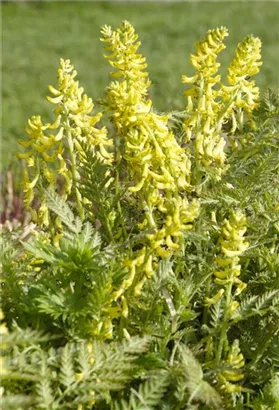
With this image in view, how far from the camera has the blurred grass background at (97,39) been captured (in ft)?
23.2

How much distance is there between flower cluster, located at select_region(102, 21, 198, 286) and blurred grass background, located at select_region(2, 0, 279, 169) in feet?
11.7

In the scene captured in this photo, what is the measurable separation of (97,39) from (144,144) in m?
7.30

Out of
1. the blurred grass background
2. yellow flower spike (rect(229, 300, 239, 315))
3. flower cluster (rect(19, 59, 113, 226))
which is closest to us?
yellow flower spike (rect(229, 300, 239, 315))

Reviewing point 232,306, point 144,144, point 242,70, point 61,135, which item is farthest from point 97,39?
point 232,306

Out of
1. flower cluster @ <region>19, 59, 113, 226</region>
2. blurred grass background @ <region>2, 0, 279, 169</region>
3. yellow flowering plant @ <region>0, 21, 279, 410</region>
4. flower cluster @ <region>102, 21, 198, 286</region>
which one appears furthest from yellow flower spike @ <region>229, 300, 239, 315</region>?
blurred grass background @ <region>2, 0, 279, 169</region>

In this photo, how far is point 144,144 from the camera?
1.92m

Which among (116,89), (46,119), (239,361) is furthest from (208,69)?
(46,119)

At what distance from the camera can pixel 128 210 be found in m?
2.24

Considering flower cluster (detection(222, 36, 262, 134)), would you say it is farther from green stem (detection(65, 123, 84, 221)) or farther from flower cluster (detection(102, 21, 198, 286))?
green stem (detection(65, 123, 84, 221))

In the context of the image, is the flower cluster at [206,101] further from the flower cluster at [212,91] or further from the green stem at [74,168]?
the green stem at [74,168]

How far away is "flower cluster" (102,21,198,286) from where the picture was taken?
1.91m

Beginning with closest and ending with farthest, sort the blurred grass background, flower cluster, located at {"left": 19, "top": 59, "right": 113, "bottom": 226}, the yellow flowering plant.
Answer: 1. the yellow flowering plant
2. flower cluster, located at {"left": 19, "top": 59, "right": 113, "bottom": 226}
3. the blurred grass background

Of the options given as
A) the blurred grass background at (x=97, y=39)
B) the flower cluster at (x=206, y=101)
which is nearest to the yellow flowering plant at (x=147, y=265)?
the flower cluster at (x=206, y=101)

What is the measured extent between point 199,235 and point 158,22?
25.9ft
